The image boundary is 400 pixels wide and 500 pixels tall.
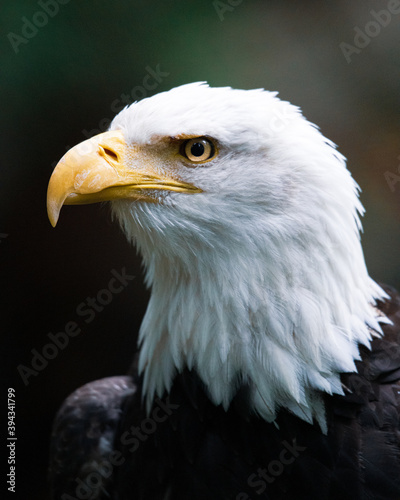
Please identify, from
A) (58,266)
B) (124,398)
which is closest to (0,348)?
(58,266)

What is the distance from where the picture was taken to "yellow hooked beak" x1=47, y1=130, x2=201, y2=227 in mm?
1605

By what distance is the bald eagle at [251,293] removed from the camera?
1.66 metres

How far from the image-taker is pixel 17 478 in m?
3.52

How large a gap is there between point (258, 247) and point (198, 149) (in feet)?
1.07

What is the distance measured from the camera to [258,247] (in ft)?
5.47

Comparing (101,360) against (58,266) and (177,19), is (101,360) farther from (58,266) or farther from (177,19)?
(177,19)

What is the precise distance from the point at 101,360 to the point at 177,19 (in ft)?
6.67
